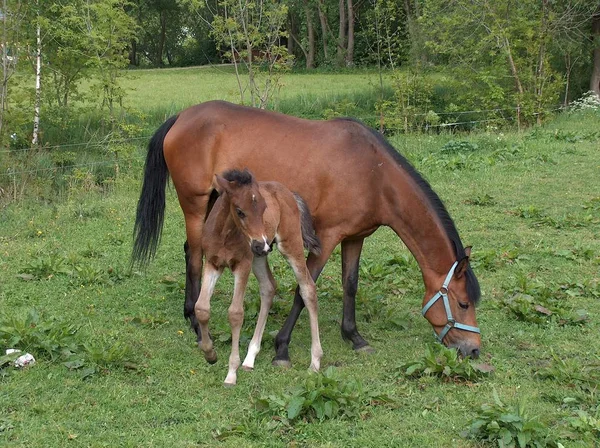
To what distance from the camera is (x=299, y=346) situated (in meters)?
5.43

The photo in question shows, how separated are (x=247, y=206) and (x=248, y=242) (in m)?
0.30

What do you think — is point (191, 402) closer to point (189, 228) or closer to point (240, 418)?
point (240, 418)

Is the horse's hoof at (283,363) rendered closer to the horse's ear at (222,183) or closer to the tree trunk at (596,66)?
the horse's ear at (222,183)

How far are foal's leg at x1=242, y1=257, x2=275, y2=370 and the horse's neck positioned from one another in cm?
105

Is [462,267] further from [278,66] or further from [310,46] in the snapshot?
[310,46]

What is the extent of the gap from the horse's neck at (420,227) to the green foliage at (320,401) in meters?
1.41

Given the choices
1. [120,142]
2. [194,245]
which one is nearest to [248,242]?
[194,245]

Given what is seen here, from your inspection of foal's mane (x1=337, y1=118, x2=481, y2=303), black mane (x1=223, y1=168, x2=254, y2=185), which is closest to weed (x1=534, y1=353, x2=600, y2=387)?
foal's mane (x1=337, y1=118, x2=481, y2=303)

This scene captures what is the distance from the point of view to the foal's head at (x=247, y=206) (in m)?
4.15

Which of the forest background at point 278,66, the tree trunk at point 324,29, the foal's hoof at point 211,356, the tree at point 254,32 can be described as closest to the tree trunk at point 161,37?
the tree trunk at point 324,29

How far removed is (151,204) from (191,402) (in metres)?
2.49

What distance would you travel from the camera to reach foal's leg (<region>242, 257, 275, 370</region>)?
4.94 meters

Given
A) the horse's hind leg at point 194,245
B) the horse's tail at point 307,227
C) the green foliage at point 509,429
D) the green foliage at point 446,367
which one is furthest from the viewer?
the horse's hind leg at point 194,245

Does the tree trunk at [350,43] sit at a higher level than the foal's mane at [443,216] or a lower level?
higher
